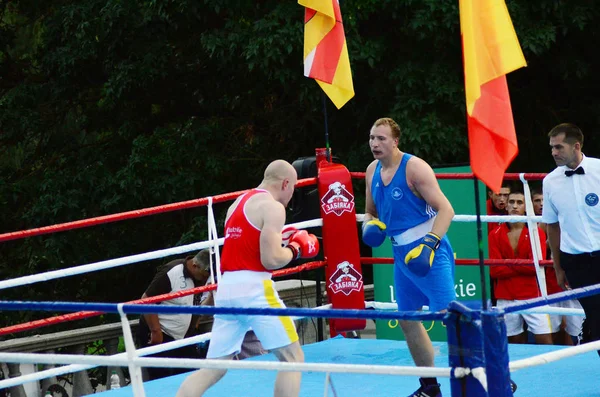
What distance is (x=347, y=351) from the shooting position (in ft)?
22.0

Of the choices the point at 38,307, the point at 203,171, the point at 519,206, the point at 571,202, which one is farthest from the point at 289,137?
the point at 38,307

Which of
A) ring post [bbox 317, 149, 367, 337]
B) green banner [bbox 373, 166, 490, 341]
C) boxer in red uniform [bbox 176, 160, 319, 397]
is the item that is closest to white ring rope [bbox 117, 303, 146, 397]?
boxer in red uniform [bbox 176, 160, 319, 397]

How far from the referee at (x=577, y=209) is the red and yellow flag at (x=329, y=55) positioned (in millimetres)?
1834

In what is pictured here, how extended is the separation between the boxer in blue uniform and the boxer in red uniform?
76 cm

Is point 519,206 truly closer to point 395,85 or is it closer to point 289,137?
point 395,85

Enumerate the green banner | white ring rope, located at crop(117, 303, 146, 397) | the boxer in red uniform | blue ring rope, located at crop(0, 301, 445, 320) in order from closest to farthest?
1. blue ring rope, located at crop(0, 301, 445, 320)
2. white ring rope, located at crop(117, 303, 146, 397)
3. the boxer in red uniform
4. the green banner

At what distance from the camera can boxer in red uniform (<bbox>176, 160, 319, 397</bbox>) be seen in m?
4.45

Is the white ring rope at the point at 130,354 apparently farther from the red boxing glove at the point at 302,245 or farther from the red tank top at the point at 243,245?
the red boxing glove at the point at 302,245

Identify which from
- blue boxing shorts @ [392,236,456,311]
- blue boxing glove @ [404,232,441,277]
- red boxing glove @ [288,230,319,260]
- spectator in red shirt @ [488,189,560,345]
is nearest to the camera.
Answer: red boxing glove @ [288,230,319,260]

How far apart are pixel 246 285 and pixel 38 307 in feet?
3.60

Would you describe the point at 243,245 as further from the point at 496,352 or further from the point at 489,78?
the point at 496,352

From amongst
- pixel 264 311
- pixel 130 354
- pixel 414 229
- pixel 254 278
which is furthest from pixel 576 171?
pixel 130 354

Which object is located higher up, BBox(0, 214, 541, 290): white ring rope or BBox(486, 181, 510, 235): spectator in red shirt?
BBox(486, 181, 510, 235): spectator in red shirt

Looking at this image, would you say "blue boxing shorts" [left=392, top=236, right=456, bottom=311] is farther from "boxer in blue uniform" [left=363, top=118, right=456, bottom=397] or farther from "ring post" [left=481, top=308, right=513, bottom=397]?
"ring post" [left=481, top=308, right=513, bottom=397]
